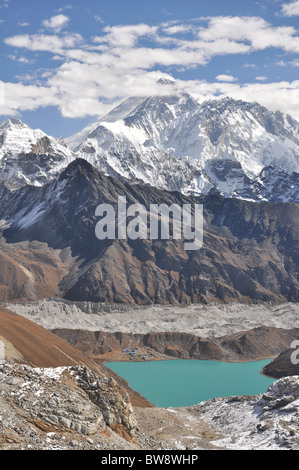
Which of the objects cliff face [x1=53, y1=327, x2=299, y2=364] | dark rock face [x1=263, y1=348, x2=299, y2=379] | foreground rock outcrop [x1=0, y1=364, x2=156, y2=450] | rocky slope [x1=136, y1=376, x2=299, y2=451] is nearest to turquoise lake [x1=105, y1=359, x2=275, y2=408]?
dark rock face [x1=263, y1=348, x2=299, y2=379]

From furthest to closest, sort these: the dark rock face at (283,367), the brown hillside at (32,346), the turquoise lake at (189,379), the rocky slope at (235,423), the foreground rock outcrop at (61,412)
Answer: the dark rock face at (283,367), the turquoise lake at (189,379), the brown hillside at (32,346), the rocky slope at (235,423), the foreground rock outcrop at (61,412)

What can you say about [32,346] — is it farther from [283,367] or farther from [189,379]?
[283,367]

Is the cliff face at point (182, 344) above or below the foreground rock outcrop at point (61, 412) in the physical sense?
above

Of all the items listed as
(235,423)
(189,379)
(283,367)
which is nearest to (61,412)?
(235,423)

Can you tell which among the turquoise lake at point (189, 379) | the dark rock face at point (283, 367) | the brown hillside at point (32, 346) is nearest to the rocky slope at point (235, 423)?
the brown hillside at point (32, 346)

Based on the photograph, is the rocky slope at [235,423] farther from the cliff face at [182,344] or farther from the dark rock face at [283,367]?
the cliff face at [182,344]

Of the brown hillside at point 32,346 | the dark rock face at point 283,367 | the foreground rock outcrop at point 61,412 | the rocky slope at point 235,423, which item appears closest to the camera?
the foreground rock outcrop at point 61,412

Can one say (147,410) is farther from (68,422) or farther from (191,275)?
(191,275)

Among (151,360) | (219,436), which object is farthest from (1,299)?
(219,436)
